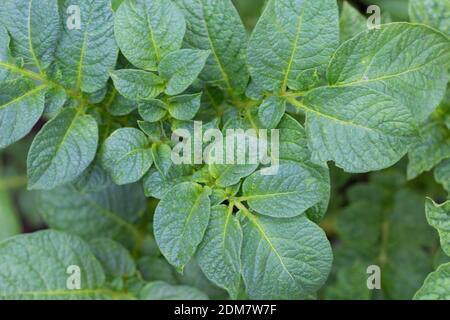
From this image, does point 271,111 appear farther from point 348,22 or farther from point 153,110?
point 348,22

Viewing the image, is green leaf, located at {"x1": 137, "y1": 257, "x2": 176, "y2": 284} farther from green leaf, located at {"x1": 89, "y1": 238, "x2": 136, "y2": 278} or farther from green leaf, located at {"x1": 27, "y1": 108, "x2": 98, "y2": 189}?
green leaf, located at {"x1": 27, "y1": 108, "x2": 98, "y2": 189}

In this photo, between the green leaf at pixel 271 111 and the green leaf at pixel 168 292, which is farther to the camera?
the green leaf at pixel 168 292

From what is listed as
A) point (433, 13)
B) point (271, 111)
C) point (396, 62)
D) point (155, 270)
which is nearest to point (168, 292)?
point (155, 270)

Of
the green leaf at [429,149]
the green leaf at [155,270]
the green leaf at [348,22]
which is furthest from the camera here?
the green leaf at [155,270]

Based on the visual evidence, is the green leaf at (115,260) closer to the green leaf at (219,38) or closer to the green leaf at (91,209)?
the green leaf at (91,209)

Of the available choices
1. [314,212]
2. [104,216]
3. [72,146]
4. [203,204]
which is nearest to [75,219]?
[104,216]

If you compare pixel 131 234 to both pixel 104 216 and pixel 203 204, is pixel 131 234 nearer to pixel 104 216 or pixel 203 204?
pixel 104 216

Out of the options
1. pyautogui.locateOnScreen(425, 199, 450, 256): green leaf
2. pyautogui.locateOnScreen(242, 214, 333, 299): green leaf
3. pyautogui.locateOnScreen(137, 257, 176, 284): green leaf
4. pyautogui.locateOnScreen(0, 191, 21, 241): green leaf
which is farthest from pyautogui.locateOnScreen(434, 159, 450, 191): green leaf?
pyautogui.locateOnScreen(0, 191, 21, 241): green leaf

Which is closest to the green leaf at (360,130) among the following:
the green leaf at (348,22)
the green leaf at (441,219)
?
the green leaf at (441,219)
